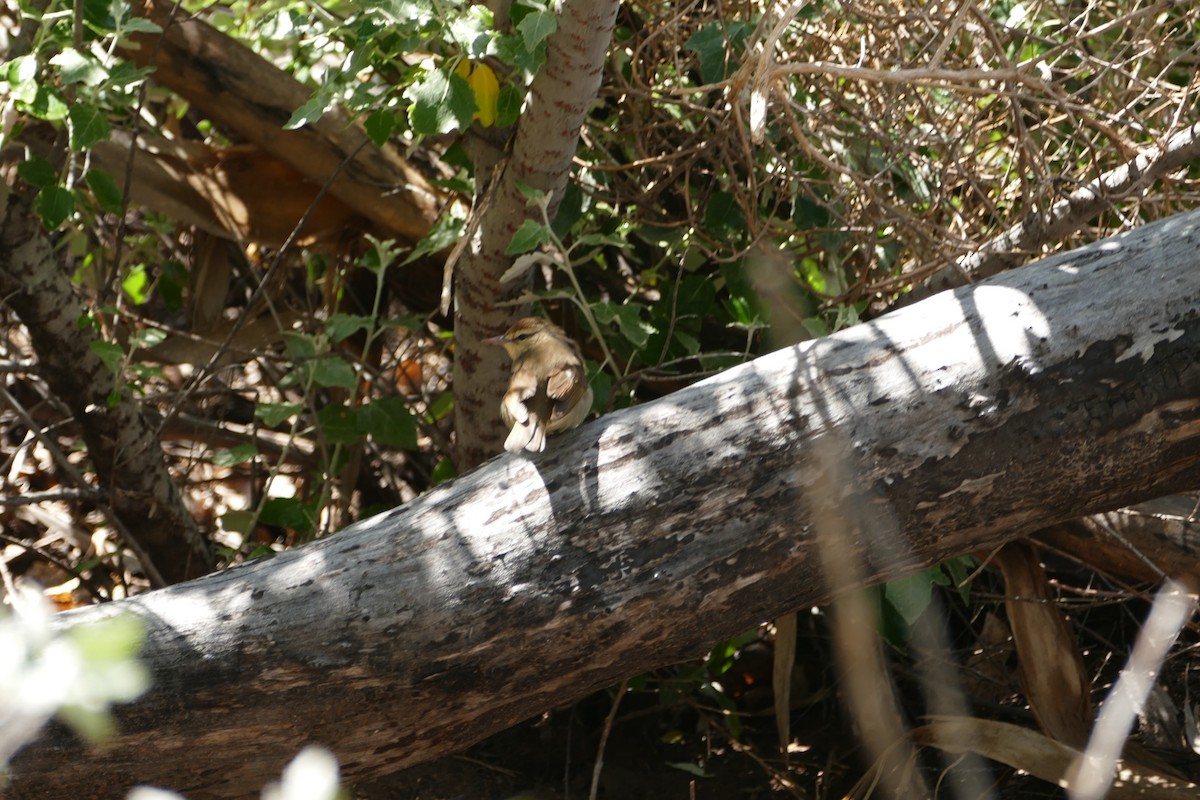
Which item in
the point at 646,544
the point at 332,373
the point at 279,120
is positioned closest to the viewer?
the point at 646,544

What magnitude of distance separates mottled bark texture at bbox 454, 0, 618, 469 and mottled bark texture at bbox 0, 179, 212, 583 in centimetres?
112

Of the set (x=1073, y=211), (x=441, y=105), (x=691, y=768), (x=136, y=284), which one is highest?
(x=136, y=284)

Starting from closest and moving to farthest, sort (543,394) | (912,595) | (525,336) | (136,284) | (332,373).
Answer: (543,394), (912,595), (525,336), (332,373), (136,284)

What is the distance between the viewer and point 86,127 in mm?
3033

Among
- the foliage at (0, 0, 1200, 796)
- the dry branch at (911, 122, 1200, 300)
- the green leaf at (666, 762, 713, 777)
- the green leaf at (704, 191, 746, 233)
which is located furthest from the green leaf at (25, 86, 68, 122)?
the green leaf at (666, 762, 713, 777)

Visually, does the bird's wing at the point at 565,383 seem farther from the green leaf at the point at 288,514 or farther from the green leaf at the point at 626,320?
the green leaf at the point at 288,514

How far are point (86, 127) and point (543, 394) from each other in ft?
5.14

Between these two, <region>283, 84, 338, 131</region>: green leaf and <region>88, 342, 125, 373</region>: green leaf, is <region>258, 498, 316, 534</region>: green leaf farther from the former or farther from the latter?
<region>283, 84, 338, 131</region>: green leaf

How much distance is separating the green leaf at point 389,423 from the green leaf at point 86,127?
126 centimetres

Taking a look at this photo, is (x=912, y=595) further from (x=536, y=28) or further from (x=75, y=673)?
(x=75, y=673)

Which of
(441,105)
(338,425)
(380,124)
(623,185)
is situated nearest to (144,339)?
(338,425)

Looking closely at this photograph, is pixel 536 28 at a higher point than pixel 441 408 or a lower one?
higher

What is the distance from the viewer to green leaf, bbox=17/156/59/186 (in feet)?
10.6

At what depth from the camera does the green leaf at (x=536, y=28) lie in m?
2.59
